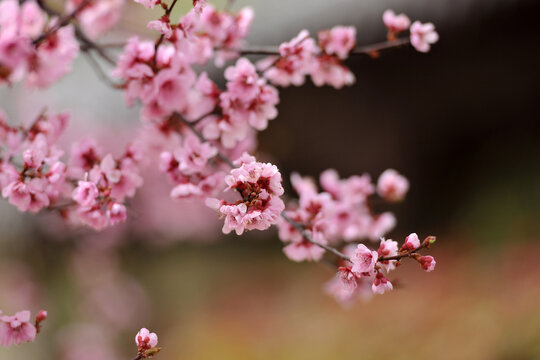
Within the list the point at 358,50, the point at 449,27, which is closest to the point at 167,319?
the point at 449,27

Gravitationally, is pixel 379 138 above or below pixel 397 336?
above

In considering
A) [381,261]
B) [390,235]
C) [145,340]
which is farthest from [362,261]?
[390,235]

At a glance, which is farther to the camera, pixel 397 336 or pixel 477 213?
pixel 477 213

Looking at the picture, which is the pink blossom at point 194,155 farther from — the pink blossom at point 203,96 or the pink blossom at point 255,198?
the pink blossom at point 255,198

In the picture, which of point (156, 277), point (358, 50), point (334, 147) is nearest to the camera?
point (358, 50)

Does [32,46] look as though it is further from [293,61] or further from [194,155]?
[293,61]

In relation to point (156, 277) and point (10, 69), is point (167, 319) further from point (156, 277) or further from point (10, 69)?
point (10, 69)
